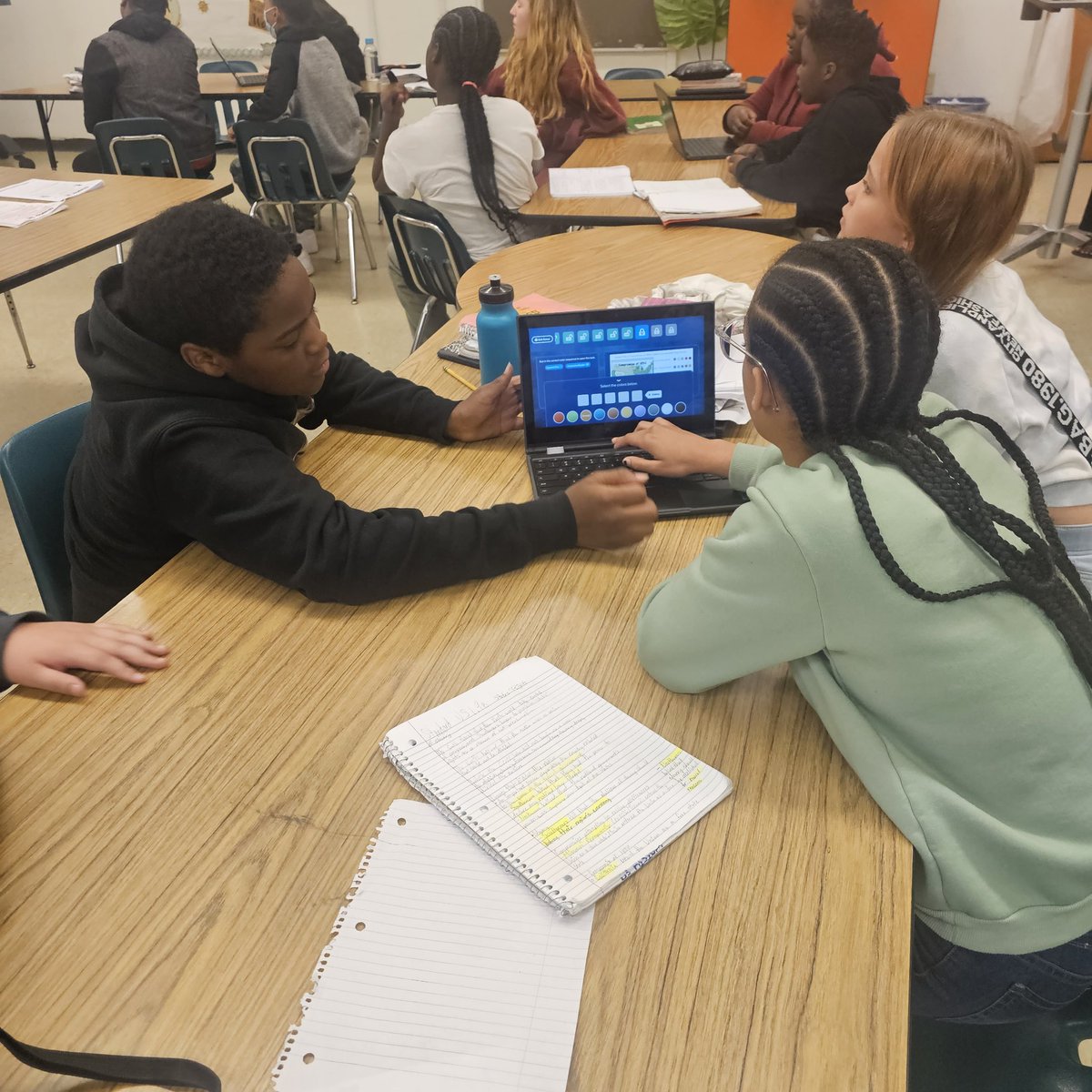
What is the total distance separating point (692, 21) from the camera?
602cm

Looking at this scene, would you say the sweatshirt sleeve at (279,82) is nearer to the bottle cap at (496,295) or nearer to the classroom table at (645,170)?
the classroom table at (645,170)

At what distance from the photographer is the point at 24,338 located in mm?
3662

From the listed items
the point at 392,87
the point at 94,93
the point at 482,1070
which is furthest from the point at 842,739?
the point at 94,93

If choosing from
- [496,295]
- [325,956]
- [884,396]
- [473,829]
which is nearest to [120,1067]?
[325,956]

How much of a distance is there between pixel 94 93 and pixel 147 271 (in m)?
4.07

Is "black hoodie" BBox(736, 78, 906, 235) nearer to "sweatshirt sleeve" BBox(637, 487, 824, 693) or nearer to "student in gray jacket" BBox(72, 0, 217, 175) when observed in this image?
"sweatshirt sleeve" BBox(637, 487, 824, 693)

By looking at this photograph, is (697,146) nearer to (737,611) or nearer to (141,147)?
(141,147)

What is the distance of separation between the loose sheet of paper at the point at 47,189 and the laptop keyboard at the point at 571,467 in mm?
2388

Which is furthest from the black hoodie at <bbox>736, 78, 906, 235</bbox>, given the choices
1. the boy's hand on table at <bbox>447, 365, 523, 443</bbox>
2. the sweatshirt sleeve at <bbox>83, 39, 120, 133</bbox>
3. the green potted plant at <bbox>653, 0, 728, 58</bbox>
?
the green potted plant at <bbox>653, 0, 728, 58</bbox>

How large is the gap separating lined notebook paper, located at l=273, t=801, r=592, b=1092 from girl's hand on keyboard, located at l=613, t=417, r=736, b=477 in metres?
0.64

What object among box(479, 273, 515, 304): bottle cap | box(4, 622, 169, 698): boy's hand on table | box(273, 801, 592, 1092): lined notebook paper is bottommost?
box(273, 801, 592, 1092): lined notebook paper

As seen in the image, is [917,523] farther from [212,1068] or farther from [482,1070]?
[212,1068]

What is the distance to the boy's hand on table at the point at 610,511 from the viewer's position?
110 cm

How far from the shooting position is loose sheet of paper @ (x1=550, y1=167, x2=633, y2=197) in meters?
2.59
